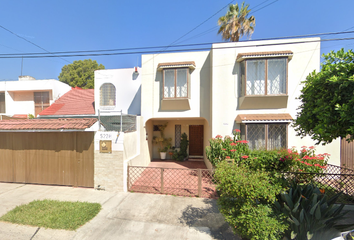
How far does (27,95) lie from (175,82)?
13.0m

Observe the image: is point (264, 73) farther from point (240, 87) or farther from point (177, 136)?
point (177, 136)

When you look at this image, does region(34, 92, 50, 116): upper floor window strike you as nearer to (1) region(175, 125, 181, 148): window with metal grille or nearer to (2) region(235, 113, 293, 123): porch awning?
(1) region(175, 125, 181, 148): window with metal grille

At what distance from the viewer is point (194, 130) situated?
1102 centimetres

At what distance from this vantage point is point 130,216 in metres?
4.14

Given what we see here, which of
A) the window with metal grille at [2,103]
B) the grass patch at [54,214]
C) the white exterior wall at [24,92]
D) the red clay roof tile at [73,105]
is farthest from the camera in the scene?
the window with metal grille at [2,103]

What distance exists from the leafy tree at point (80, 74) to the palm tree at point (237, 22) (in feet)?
73.3

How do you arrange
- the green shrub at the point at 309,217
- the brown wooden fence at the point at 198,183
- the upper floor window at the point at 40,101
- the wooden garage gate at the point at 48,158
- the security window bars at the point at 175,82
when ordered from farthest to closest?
1. the upper floor window at the point at 40,101
2. the security window bars at the point at 175,82
3. the wooden garage gate at the point at 48,158
4. the brown wooden fence at the point at 198,183
5. the green shrub at the point at 309,217

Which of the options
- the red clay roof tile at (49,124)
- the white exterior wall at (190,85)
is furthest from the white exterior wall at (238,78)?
the red clay roof tile at (49,124)

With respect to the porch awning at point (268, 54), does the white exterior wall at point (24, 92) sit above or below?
below

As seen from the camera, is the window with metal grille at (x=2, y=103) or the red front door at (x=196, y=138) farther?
the window with metal grille at (x=2, y=103)

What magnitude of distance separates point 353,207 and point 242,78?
5.61 meters

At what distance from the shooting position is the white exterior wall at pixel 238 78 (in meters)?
6.96

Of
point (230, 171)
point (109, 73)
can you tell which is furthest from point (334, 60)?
point (109, 73)

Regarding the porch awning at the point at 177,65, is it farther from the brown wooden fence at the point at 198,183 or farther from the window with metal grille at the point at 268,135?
the brown wooden fence at the point at 198,183
